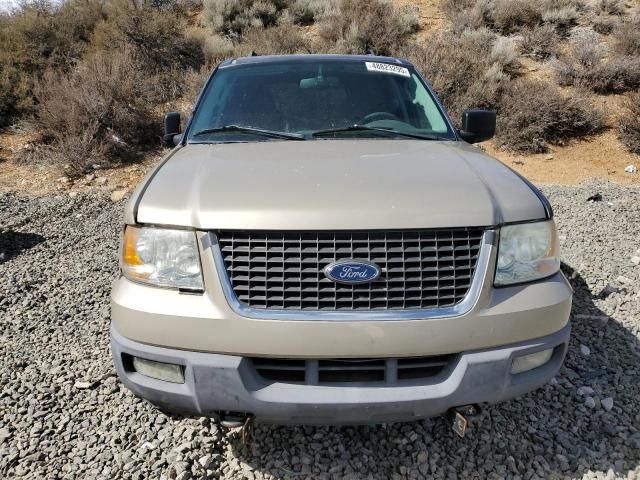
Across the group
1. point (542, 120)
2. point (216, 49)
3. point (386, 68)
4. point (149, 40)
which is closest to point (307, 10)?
point (216, 49)

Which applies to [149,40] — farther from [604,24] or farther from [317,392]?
[317,392]

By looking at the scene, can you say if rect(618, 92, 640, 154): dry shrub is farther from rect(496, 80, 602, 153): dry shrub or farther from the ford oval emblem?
the ford oval emblem

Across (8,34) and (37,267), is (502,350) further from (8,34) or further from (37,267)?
(8,34)

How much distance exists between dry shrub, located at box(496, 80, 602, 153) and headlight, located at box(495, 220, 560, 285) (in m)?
8.29

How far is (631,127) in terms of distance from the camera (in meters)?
9.47

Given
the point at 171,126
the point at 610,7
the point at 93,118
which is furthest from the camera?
the point at 610,7

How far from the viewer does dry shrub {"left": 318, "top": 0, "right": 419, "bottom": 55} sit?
42.3 ft

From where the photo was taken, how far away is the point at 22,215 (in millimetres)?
6441

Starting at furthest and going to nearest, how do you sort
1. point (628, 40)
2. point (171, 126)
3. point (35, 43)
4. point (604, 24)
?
point (604, 24), point (628, 40), point (35, 43), point (171, 126)

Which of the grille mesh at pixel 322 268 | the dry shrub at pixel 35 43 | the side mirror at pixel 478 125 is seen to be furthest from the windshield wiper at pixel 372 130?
the dry shrub at pixel 35 43

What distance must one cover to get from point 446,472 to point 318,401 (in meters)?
0.90

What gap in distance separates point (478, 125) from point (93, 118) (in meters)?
7.81

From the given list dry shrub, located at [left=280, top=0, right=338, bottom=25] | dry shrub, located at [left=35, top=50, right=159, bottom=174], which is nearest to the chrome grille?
dry shrub, located at [left=35, top=50, right=159, bottom=174]

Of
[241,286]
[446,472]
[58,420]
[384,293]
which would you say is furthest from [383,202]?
[58,420]
